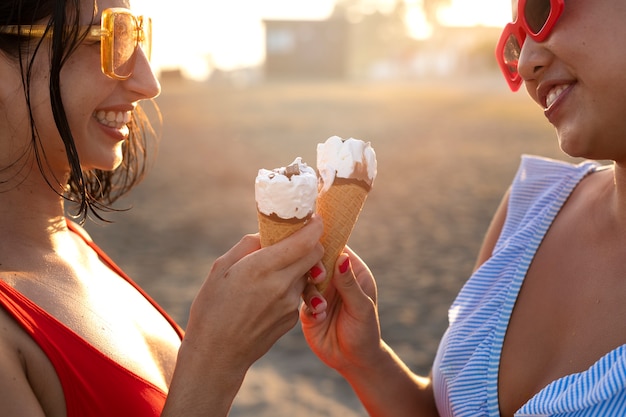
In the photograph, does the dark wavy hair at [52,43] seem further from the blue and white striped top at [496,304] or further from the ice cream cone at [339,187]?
the blue and white striped top at [496,304]

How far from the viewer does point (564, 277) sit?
2.65m

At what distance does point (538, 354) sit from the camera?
99.9 inches

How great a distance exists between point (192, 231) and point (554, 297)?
30.3 feet

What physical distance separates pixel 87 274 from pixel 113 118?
58 cm

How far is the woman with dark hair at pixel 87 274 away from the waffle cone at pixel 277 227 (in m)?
0.05

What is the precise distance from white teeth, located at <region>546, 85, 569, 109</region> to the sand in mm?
4080

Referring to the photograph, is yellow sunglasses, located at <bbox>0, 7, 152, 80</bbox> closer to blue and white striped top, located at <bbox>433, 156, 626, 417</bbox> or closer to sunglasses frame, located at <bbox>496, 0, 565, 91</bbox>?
sunglasses frame, located at <bbox>496, 0, 565, 91</bbox>

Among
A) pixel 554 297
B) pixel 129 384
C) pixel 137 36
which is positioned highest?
pixel 137 36

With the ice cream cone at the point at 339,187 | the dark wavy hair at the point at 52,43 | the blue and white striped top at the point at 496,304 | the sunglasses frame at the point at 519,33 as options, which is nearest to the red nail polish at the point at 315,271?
the ice cream cone at the point at 339,187

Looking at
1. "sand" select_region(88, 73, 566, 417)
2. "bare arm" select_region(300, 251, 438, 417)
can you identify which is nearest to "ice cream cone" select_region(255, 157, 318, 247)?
"bare arm" select_region(300, 251, 438, 417)

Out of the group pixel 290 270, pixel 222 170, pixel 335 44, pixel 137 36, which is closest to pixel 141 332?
pixel 290 270

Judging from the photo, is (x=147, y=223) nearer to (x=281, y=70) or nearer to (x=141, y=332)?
(x=141, y=332)

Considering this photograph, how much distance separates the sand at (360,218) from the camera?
6.93 m

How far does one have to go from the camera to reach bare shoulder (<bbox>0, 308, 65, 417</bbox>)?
1964 mm
